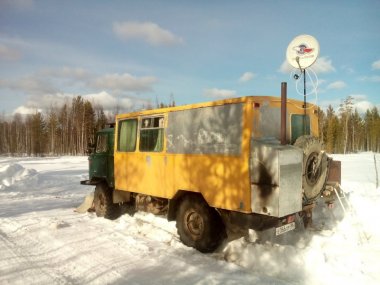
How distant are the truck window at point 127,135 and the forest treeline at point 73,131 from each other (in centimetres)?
5439

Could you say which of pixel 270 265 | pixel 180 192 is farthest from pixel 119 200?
pixel 270 265

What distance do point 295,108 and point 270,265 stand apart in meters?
2.98

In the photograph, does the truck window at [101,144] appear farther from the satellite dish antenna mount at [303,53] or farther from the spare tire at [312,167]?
the spare tire at [312,167]

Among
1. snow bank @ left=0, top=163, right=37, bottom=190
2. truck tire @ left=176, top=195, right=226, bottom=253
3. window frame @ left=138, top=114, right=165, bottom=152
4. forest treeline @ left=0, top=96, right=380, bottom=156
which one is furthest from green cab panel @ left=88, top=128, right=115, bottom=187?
forest treeline @ left=0, top=96, right=380, bottom=156

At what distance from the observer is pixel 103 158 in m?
9.78

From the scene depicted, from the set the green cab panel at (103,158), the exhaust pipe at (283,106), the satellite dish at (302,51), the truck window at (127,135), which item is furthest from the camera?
the green cab panel at (103,158)

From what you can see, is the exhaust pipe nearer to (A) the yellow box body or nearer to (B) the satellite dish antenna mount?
(A) the yellow box body

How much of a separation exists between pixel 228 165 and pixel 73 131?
69383 millimetres

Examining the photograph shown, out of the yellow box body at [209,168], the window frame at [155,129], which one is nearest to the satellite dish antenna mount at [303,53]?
the yellow box body at [209,168]

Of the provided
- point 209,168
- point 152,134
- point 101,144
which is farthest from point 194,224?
point 101,144

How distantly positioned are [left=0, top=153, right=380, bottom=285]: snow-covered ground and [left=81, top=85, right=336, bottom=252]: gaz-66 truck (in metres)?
0.49

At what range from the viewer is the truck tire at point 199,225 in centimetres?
616

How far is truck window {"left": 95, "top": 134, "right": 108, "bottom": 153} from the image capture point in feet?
32.2

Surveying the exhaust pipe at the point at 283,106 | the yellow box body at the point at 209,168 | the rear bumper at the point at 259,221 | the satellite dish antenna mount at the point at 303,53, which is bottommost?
the rear bumper at the point at 259,221
